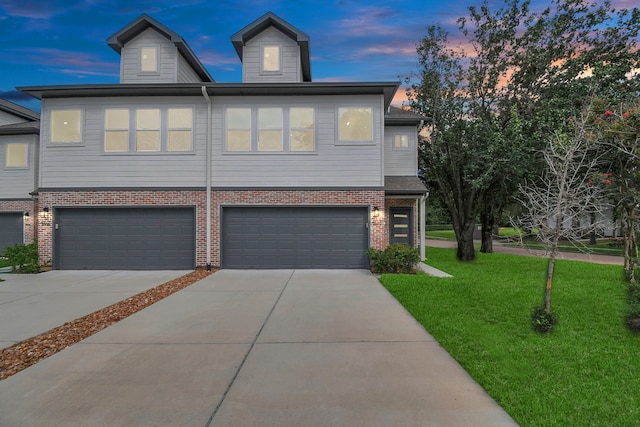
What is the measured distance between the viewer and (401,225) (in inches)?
559

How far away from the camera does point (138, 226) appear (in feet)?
38.4

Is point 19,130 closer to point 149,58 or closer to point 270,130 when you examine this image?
point 149,58

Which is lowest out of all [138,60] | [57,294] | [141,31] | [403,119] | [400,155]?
[57,294]

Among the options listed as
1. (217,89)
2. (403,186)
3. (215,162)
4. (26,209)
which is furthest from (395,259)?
(26,209)

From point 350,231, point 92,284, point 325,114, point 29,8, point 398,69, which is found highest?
point 29,8

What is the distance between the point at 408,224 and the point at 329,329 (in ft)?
31.9

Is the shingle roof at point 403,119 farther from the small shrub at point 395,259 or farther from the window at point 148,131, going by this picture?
the window at point 148,131

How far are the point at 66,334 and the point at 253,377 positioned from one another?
357 centimetres

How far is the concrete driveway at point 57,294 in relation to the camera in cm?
568

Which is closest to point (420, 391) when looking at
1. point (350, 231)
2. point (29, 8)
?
point (350, 231)

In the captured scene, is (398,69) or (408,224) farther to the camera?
(398,69)

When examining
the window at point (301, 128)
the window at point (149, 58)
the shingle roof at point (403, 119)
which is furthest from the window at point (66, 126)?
the shingle roof at point (403, 119)

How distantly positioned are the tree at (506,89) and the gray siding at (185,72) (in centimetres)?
989

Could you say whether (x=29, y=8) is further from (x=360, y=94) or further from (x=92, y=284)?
(x=360, y=94)
